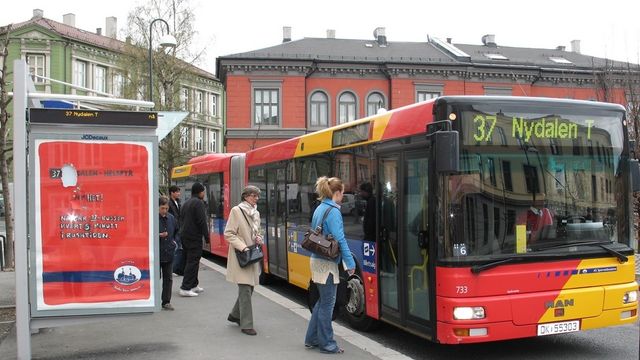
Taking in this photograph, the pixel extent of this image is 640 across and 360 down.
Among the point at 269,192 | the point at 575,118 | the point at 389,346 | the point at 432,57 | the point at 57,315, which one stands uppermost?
the point at 432,57

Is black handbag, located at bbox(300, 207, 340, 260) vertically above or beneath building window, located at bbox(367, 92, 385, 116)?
beneath

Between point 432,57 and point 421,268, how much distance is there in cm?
3948

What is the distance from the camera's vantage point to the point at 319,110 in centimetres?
4216

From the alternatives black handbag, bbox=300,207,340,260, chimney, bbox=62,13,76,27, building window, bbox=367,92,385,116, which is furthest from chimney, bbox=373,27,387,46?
black handbag, bbox=300,207,340,260

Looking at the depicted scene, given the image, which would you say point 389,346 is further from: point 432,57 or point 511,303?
point 432,57

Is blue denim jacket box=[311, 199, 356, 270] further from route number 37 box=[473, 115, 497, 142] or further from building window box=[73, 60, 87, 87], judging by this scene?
building window box=[73, 60, 87, 87]

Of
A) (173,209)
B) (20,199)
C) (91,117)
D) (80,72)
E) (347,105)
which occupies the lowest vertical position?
(173,209)

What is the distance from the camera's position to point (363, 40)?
47.2 m

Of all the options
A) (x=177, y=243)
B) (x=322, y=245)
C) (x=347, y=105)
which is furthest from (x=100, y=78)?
(x=322, y=245)

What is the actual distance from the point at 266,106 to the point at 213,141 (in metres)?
28.4

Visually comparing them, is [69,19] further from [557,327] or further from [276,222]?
[557,327]

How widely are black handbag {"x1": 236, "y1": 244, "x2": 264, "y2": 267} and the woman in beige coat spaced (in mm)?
48

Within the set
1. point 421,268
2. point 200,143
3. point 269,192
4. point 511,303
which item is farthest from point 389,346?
point 200,143

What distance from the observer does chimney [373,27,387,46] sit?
1826 inches
